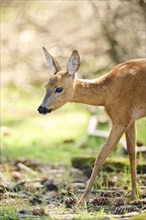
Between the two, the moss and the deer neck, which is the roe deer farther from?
the moss

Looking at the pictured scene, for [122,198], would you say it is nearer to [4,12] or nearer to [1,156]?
[1,156]

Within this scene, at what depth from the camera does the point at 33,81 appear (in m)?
→ 15.2

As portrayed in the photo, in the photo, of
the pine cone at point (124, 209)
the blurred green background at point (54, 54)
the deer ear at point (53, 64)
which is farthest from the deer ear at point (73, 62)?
the blurred green background at point (54, 54)

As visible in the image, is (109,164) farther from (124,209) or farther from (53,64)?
(124,209)

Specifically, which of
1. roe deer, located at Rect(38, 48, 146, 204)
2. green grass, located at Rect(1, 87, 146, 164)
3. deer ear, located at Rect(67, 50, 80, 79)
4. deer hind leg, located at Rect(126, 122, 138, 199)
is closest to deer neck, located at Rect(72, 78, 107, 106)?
roe deer, located at Rect(38, 48, 146, 204)

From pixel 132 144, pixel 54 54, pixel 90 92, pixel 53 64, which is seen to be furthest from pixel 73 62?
pixel 54 54

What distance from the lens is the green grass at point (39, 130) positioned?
10.9 meters

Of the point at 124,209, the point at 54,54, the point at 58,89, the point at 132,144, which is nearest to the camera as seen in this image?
the point at 124,209

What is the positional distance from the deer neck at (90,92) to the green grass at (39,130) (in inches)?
94.5

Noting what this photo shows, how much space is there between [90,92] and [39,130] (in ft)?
16.4

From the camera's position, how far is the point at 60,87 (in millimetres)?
7582

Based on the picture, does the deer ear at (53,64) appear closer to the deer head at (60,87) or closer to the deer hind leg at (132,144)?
the deer head at (60,87)

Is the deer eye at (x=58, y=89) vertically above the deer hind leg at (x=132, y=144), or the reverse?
the deer eye at (x=58, y=89)

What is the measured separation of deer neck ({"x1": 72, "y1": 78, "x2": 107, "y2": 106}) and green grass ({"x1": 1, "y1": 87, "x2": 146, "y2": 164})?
94.5 inches
